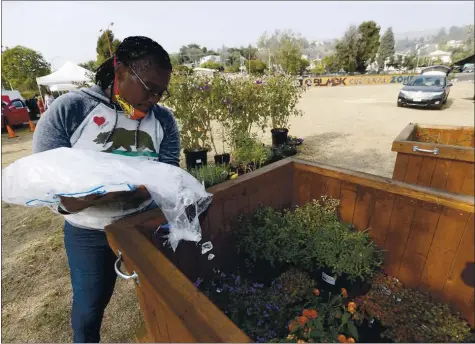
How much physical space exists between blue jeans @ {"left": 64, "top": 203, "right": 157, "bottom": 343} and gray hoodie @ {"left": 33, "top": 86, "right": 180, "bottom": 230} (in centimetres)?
8

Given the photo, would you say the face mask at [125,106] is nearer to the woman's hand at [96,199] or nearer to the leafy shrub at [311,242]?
the woman's hand at [96,199]

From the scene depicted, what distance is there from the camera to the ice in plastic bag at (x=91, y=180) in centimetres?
103

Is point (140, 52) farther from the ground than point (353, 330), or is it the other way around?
point (140, 52)

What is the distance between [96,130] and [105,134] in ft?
0.14

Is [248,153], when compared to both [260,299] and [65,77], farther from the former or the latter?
[65,77]

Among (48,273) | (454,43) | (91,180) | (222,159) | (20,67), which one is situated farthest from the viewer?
(20,67)

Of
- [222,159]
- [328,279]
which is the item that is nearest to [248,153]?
[222,159]

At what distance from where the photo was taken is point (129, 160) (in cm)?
120

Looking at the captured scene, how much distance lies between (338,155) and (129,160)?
537cm

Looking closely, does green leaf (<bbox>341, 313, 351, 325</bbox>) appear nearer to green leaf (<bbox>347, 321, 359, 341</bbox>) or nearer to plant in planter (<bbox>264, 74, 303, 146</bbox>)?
green leaf (<bbox>347, 321, 359, 341</bbox>)

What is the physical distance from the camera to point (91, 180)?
1.02 metres

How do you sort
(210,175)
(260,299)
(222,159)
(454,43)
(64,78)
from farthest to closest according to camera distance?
(64,78) < (222,159) < (210,175) < (260,299) < (454,43)

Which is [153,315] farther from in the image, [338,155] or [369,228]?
[338,155]

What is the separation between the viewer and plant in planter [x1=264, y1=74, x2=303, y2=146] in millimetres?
5648
